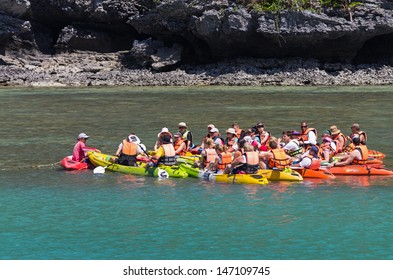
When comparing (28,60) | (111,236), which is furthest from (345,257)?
(28,60)

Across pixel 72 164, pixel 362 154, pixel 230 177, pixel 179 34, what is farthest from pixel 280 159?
pixel 179 34

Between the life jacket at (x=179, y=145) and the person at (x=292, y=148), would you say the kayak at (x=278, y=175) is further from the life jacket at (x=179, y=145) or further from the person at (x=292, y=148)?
the life jacket at (x=179, y=145)

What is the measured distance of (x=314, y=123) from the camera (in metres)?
36.3

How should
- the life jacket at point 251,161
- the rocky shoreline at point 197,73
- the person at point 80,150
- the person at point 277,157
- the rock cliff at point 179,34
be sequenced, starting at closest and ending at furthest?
1. the life jacket at point 251,161
2. the person at point 277,157
3. the person at point 80,150
4. the rocky shoreline at point 197,73
5. the rock cliff at point 179,34

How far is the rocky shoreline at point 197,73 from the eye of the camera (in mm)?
57656

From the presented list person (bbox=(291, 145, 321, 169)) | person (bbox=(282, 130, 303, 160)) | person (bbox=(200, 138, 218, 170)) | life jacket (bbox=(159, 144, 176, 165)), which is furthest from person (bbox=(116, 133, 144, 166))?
person (bbox=(291, 145, 321, 169))

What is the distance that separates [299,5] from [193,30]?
9.02m

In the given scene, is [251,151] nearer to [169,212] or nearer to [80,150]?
[169,212]

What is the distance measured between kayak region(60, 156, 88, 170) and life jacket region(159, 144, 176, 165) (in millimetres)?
3056

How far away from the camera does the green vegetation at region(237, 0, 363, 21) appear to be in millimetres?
58312

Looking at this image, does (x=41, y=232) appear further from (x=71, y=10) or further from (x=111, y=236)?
(x=71, y=10)

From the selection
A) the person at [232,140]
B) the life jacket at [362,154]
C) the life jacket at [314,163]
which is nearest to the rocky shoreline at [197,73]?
the person at [232,140]

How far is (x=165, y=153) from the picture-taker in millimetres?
23406

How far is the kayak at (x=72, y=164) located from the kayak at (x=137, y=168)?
15.1 inches
